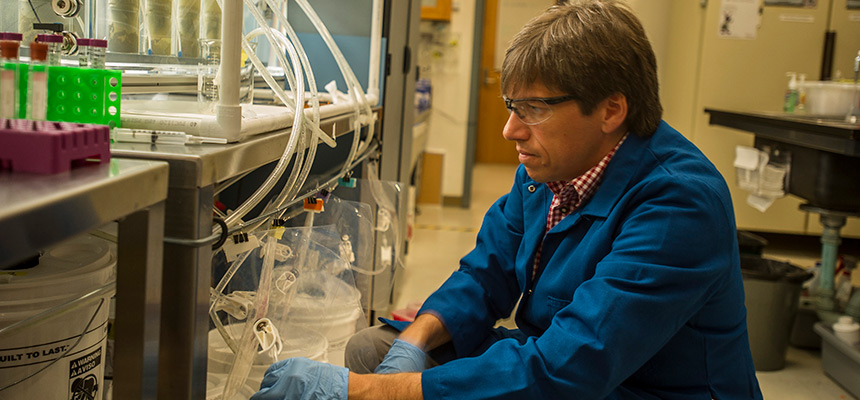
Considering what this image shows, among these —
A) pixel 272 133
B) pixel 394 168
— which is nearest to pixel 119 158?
pixel 272 133

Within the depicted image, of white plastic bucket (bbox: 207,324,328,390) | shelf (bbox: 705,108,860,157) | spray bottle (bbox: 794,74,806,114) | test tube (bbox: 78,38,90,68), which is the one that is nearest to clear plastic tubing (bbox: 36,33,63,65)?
test tube (bbox: 78,38,90,68)

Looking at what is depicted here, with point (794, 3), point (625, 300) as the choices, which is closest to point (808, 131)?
point (625, 300)

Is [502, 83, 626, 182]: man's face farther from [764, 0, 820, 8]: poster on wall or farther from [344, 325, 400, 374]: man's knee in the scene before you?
[764, 0, 820, 8]: poster on wall

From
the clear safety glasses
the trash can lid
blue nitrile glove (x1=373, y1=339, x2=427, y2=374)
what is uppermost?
the clear safety glasses

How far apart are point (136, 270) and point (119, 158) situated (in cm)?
12

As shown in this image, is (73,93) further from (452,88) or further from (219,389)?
(452,88)

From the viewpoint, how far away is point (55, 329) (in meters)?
0.94

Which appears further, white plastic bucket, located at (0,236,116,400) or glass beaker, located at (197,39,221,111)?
glass beaker, located at (197,39,221,111)

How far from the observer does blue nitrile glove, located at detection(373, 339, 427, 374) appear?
112 cm

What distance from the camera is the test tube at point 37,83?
2.43ft

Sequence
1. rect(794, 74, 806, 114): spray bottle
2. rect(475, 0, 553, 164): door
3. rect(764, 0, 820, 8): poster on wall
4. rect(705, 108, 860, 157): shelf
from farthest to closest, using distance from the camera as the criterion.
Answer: rect(475, 0, 553, 164): door, rect(764, 0, 820, 8): poster on wall, rect(794, 74, 806, 114): spray bottle, rect(705, 108, 860, 157): shelf

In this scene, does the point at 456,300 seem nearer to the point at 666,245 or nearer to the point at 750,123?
the point at 666,245

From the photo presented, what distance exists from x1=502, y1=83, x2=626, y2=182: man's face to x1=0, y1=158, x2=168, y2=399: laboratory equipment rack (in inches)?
23.8

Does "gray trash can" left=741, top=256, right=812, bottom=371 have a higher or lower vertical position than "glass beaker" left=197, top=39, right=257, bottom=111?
lower
